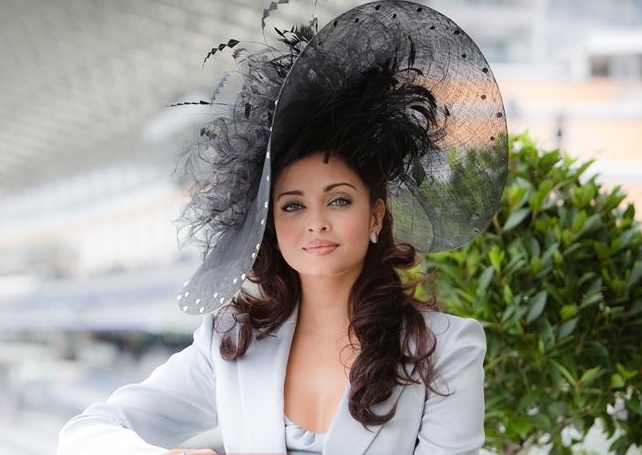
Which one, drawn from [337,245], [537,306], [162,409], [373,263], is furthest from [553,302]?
[162,409]

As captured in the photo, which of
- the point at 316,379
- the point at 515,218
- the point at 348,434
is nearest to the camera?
the point at 348,434

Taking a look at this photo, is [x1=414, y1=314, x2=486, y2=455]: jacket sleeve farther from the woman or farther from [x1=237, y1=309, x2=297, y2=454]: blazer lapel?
[x1=237, y1=309, x2=297, y2=454]: blazer lapel

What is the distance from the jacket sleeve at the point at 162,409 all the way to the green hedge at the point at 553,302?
0.85 metres

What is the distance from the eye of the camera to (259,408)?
1443mm

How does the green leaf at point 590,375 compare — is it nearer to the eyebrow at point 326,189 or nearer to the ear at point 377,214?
the ear at point 377,214

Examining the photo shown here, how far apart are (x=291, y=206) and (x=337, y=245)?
95 millimetres

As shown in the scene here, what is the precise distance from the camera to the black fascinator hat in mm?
1356

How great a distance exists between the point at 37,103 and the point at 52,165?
0.54 metres

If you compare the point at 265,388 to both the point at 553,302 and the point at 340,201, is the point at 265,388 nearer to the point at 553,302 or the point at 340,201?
the point at 340,201

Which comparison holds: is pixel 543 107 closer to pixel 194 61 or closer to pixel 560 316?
pixel 194 61

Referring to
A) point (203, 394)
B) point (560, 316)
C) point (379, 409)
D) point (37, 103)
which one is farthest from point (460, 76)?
point (37, 103)

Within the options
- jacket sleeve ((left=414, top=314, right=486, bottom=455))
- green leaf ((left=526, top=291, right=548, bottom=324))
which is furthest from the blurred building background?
jacket sleeve ((left=414, top=314, right=486, bottom=455))

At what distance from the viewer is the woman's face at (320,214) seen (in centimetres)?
141

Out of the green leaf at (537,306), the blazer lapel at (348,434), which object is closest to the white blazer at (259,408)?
the blazer lapel at (348,434)
